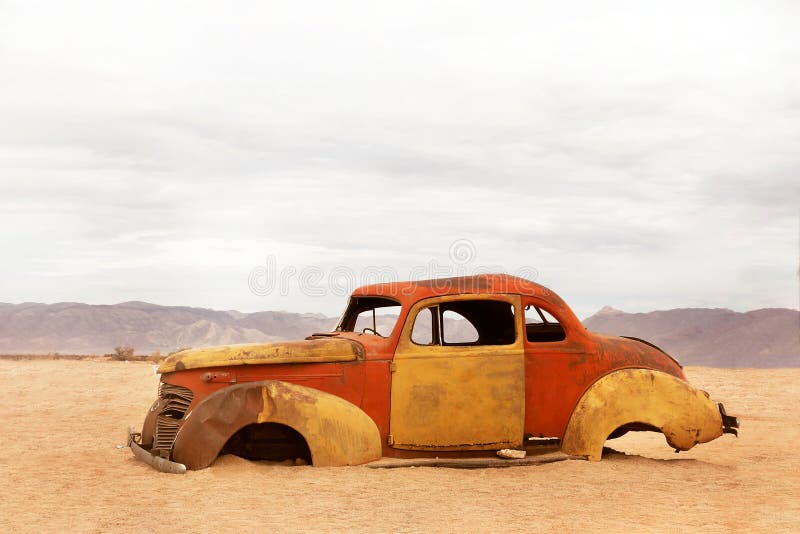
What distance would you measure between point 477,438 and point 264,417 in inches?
78.7

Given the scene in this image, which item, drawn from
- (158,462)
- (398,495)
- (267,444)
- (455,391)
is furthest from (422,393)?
(158,462)

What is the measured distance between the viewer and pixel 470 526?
564cm

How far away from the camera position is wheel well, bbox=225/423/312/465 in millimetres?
7410

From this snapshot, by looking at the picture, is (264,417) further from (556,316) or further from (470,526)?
(556,316)

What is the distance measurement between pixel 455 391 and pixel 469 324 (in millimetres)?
1358

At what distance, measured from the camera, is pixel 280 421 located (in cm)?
695

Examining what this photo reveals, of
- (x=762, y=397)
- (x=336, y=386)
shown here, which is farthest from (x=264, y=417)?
(x=762, y=397)

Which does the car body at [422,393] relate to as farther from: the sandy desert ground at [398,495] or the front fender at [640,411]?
the sandy desert ground at [398,495]

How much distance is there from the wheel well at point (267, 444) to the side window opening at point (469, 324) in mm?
1476

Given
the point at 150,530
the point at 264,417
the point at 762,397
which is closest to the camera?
the point at 150,530

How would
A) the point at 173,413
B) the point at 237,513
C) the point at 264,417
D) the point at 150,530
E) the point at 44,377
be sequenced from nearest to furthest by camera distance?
the point at 150,530, the point at 237,513, the point at 264,417, the point at 173,413, the point at 44,377

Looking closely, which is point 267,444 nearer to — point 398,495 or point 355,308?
point 398,495

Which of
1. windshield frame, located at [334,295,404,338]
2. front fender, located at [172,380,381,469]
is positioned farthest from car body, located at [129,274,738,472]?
windshield frame, located at [334,295,404,338]

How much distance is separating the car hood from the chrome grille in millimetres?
216
